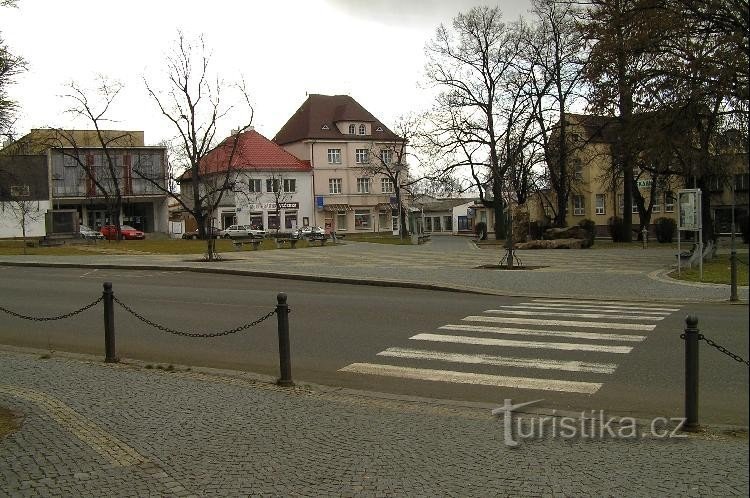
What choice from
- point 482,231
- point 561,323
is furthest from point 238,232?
point 561,323

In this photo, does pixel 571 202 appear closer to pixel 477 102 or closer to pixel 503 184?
pixel 477 102

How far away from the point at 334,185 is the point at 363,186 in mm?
3789

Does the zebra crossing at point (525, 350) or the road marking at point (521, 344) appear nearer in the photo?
the zebra crossing at point (525, 350)

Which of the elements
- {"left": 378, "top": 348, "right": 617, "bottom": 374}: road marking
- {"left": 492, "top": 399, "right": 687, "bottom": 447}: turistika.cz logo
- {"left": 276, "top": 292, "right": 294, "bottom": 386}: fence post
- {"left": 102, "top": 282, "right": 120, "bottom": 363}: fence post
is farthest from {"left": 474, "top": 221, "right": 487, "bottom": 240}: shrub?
{"left": 492, "top": 399, "right": 687, "bottom": 447}: turistika.cz logo

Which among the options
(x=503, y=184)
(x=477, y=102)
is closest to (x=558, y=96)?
(x=477, y=102)

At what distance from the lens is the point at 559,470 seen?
5191mm

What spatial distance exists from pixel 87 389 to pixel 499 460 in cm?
506

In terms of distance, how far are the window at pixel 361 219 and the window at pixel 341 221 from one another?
1.43 meters

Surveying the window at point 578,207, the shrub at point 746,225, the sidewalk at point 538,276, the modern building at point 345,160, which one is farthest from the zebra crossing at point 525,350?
the modern building at point 345,160

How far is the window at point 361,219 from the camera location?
8869cm

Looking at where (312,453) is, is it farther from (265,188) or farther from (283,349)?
(265,188)

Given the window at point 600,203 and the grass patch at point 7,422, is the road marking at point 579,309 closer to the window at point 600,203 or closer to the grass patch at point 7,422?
the grass patch at point 7,422

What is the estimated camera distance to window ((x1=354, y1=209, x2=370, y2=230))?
291 ft

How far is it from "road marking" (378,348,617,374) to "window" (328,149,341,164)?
7784 cm
